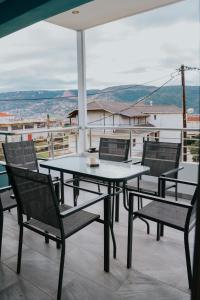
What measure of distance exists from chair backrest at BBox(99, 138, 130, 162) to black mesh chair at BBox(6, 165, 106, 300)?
1.29m

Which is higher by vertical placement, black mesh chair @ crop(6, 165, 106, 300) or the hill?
the hill

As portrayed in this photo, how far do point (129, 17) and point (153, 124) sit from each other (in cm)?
177

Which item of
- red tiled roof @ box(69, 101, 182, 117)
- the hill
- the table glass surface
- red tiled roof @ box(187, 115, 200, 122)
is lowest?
the table glass surface

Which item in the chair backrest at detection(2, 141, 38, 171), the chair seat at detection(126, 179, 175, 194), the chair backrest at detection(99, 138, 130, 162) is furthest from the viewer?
the chair backrest at detection(99, 138, 130, 162)

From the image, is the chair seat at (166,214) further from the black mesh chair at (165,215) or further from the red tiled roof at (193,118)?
the red tiled roof at (193,118)

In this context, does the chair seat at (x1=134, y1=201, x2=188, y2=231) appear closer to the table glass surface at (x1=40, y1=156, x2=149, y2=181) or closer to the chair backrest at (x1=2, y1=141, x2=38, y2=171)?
the table glass surface at (x1=40, y1=156, x2=149, y2=181)

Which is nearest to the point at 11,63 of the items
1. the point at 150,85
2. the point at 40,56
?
the point at 40,56

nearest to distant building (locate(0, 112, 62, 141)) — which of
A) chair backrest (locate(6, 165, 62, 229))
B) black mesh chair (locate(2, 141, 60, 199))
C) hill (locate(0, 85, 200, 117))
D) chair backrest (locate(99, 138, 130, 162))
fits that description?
hill (locate(0, 85, 200, 117))

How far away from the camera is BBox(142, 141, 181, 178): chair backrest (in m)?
2.87

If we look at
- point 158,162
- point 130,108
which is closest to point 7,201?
point 158,162

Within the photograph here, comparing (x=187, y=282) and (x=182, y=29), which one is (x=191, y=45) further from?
(x=187, y=282)

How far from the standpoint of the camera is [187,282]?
6.01ft

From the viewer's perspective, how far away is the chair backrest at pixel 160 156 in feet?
9.43

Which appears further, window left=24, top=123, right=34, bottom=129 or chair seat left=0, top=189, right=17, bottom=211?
window left=24, top=123, right=34, bottom=129
